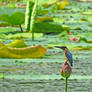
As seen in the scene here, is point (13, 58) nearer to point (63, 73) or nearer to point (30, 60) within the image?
point (30, 60)

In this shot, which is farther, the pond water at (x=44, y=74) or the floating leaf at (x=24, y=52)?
the floating leaf at (x=24, y=52)

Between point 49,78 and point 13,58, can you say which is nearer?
point 49,78

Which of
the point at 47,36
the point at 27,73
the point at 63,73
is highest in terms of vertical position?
the point at 63,73

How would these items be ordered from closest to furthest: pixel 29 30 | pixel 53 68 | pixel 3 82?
pixel 3 82 < pixel 53 68 < pixel 29 30

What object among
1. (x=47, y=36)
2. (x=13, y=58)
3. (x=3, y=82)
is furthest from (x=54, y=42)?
(x=3, y=82)

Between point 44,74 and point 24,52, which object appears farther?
point 24,52

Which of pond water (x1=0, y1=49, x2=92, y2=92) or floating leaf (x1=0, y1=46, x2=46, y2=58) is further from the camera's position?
floating leaf (x1=0, y1=46, x2=46, y2=58)

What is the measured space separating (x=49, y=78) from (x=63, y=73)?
502 mm

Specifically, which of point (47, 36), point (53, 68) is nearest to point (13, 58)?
point (53, 68)

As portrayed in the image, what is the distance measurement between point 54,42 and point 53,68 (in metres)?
0.67

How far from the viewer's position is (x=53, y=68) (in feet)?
5.70

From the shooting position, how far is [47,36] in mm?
2703

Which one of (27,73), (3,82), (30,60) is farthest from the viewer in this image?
(30,60)

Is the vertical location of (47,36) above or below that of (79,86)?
below
